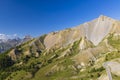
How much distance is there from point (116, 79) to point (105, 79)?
957 centimetres

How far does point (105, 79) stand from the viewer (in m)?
187

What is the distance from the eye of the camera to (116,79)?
601 feet
